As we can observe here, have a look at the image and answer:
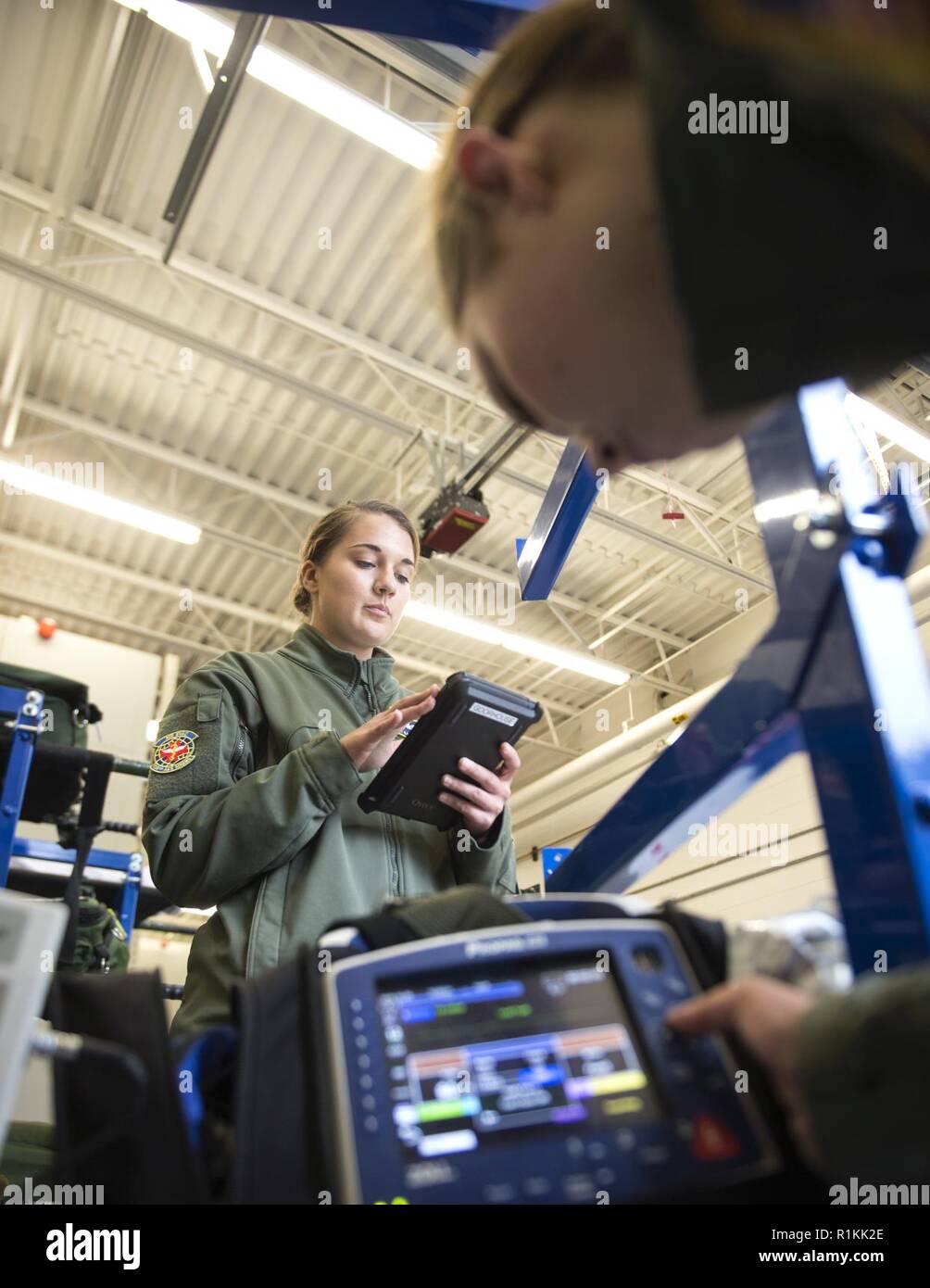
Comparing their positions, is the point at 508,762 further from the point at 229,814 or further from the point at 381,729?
the point at 229,814

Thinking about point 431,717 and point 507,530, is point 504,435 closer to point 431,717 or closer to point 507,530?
point 507,530

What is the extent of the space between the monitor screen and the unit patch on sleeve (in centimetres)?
79

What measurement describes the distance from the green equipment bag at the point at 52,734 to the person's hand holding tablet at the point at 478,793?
2447 millimetres

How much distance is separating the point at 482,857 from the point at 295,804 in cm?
33

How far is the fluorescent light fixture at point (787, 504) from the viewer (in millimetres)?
874

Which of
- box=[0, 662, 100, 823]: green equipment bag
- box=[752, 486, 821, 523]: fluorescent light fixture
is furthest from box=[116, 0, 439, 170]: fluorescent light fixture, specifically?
box=[752, 486, 821, 523]: fluorescent light fixture

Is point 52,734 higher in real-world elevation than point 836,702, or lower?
higher

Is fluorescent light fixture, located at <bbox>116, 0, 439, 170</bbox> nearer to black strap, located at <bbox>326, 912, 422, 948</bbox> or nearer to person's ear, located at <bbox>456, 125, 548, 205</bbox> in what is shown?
person's ear, located at <bbox>456, 125, 548, 205</bbox>

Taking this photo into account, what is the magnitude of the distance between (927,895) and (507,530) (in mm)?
7515

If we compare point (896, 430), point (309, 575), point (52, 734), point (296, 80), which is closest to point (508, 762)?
point (309, 575)

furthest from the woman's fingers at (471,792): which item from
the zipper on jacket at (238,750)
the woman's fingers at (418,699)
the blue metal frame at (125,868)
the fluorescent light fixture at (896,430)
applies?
the fluorescent light fixture at (896,430)

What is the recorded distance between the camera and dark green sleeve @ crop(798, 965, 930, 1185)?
0.43m

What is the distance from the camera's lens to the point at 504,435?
19.9 feet

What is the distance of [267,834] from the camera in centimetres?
120
